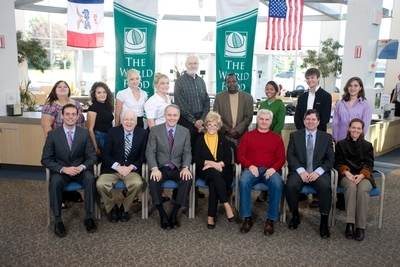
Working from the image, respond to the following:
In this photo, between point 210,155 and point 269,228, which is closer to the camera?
point 269,228

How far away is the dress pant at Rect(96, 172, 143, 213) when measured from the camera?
3854mm

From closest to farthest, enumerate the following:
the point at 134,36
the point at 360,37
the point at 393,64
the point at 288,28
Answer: the point at 134,36 → the point at 360,37 → the point at 288,28 → the point at 393,64

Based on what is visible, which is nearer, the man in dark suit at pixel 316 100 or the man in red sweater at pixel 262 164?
the man in red sweater at pixel 262 164

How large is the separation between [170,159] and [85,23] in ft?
12.8

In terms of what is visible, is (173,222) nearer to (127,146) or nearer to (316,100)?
(127,146)

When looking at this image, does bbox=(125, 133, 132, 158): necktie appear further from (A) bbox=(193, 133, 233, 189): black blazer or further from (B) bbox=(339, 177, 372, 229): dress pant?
(B) bbox=(339, 177, 372, 229): dress pant

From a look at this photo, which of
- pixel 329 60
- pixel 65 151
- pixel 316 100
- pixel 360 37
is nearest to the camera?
pixel 65 151

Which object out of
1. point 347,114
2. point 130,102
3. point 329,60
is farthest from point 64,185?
point 329,60

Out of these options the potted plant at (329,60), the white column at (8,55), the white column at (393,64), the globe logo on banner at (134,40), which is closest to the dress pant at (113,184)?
the globe logo on banner at (134,40)

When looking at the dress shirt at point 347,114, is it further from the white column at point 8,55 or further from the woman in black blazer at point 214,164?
the white column at point 8,55

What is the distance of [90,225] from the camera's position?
12.5ft

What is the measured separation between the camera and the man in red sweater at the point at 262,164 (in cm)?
385

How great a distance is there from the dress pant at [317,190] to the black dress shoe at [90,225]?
200cm

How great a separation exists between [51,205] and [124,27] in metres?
2.98
